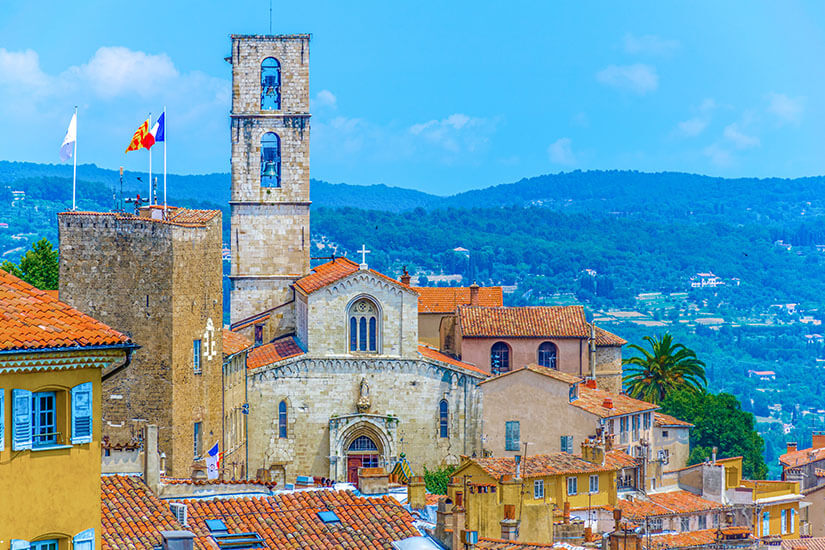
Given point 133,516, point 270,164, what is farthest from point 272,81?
point 133,516

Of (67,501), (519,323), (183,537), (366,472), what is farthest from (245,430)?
(67,501)

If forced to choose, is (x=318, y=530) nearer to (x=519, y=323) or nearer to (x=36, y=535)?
(x=36, y=535)

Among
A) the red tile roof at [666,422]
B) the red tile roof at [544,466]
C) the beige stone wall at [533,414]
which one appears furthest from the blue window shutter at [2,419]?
the red tile roof at [666,422]

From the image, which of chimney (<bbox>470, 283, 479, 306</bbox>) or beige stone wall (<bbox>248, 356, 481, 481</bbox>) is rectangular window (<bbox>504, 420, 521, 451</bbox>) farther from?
chimney (<bbox>470, 283, 479, 306</bbox>)

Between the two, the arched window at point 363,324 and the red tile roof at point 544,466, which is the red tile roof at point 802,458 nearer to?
the arched window at point 363,324

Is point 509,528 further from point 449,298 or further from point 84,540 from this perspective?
point 449,298

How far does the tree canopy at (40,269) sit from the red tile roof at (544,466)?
109 ft

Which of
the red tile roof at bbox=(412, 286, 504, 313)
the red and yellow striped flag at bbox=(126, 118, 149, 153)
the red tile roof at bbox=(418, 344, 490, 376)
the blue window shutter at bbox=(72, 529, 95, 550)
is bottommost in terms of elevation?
the blue window shutter at bbox=(72, 529, 95, 550)

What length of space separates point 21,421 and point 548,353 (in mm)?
58151

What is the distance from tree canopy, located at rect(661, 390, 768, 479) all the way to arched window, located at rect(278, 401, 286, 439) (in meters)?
26.9

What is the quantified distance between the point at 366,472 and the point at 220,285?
25.2 metres

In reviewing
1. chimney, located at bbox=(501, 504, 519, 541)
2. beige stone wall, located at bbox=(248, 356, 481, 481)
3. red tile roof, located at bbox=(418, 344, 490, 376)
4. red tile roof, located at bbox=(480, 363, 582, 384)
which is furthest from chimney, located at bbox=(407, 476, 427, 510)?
red tile roof, located at bbox=(418, 344, 490, 376)

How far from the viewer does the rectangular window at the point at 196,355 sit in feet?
201

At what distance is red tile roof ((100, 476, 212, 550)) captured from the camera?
31516mm
